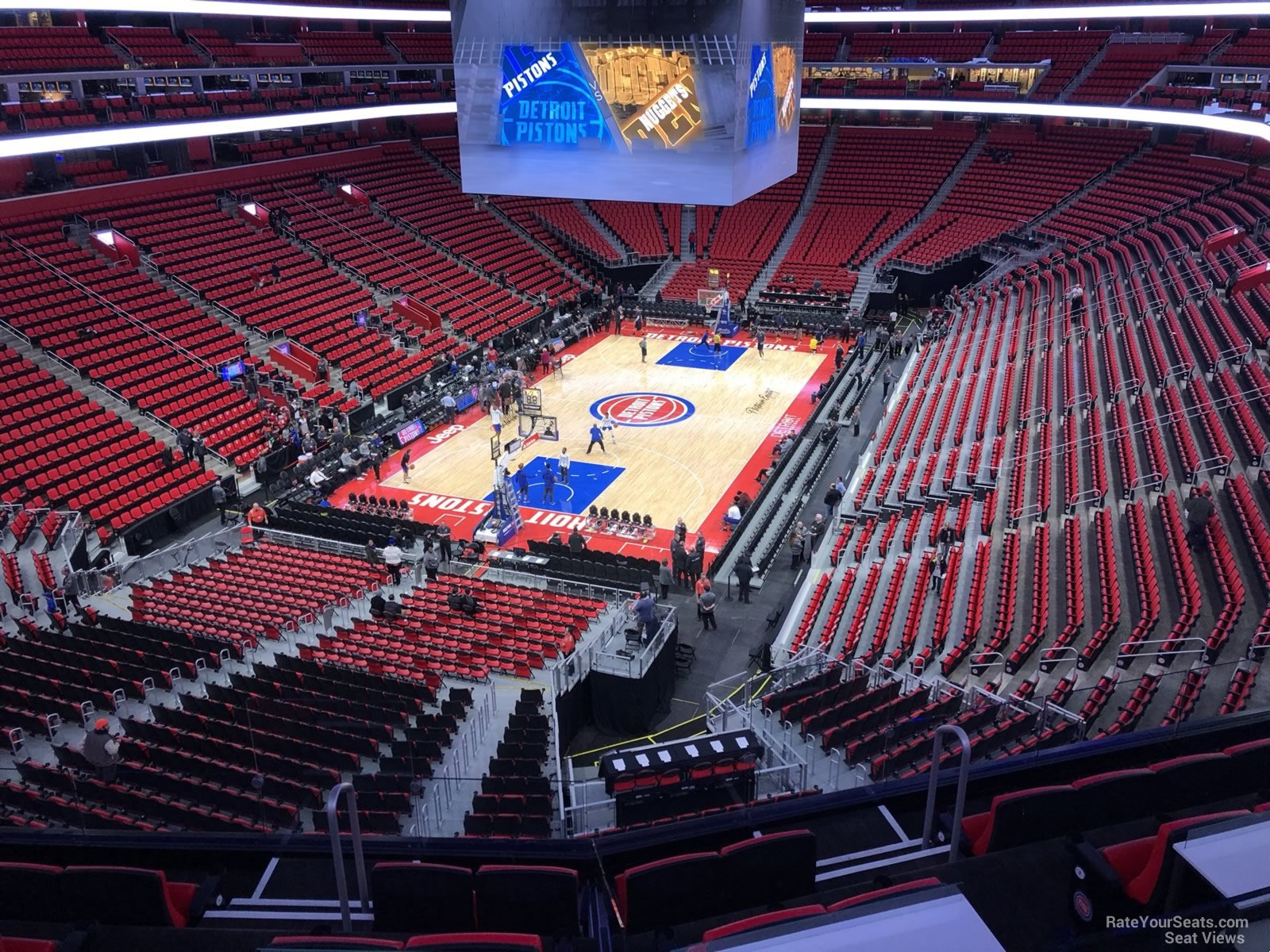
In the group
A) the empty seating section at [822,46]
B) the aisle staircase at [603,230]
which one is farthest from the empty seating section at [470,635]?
the empty seating section at [822,46]

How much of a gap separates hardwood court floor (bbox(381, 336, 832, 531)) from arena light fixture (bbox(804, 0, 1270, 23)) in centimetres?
1273

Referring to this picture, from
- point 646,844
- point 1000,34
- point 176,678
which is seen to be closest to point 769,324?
point 1000,34

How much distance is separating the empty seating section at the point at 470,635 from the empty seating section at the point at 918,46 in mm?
37087

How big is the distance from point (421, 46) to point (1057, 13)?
2689 cm

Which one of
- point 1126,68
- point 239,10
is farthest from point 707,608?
point 1126,68

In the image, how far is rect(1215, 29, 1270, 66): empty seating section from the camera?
32.4 m

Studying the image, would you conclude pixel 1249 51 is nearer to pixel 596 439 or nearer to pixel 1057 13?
pixel 1057 13

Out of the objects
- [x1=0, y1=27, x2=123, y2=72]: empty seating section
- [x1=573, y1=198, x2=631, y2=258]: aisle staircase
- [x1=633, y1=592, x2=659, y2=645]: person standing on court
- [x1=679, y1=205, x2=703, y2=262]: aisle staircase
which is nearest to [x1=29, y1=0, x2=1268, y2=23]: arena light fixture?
[x1=0, y1=27, x2=123, y2=72]: empty seating section

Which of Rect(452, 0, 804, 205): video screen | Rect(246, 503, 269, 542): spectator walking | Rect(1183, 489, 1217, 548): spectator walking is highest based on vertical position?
Rect(452, 0, 804, 205): video screen

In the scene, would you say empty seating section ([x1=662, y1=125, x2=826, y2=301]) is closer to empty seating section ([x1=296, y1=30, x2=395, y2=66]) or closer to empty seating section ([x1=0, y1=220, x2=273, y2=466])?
empty seating section ([x1=296, y1=30, x2=395, y2=66])

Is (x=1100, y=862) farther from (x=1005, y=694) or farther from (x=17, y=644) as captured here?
(x=17, y=644)

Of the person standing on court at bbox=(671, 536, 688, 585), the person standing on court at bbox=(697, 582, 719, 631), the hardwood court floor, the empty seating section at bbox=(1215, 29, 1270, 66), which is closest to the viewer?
the person standing on court at bbox=(697, 582, 719, 631)

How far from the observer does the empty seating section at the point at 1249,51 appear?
32406mm

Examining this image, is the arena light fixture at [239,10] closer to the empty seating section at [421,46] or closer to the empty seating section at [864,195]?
the empty seating section at [421,46]
